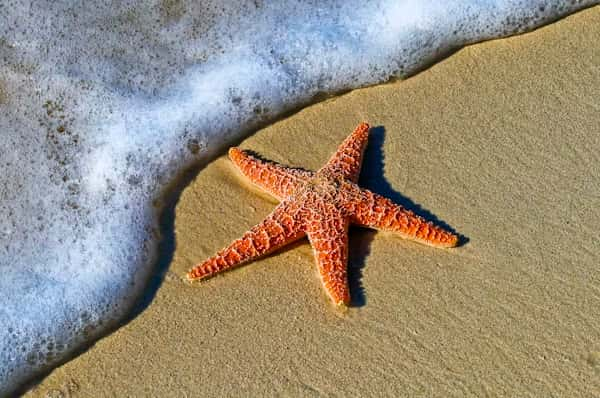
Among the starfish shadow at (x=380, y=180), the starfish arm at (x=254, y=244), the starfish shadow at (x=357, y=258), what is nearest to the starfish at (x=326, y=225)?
the starfish arm at (x=254, y=244)

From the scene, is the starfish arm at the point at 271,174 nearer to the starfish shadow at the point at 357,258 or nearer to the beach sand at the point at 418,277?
the beach sand at the point at 418,277

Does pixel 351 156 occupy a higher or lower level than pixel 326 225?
higher

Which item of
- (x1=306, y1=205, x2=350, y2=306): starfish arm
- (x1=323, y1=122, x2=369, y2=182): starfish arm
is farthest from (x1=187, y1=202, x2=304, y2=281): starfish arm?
(x1=323, y1=122, x2=369, y2=182): starfish arm

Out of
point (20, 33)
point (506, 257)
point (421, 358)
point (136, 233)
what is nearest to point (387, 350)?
point (421, 358)

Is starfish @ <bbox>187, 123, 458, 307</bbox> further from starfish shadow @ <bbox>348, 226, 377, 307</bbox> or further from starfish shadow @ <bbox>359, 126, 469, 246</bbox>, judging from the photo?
starfish shadow @ <bbox>359, 126, 469, 246</bbox>

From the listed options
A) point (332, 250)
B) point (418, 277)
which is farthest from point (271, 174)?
point (418, 277)

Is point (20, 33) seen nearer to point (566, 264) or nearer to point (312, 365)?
point (312, 365)

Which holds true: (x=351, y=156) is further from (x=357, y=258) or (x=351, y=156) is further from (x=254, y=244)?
(x=254, y=244)
